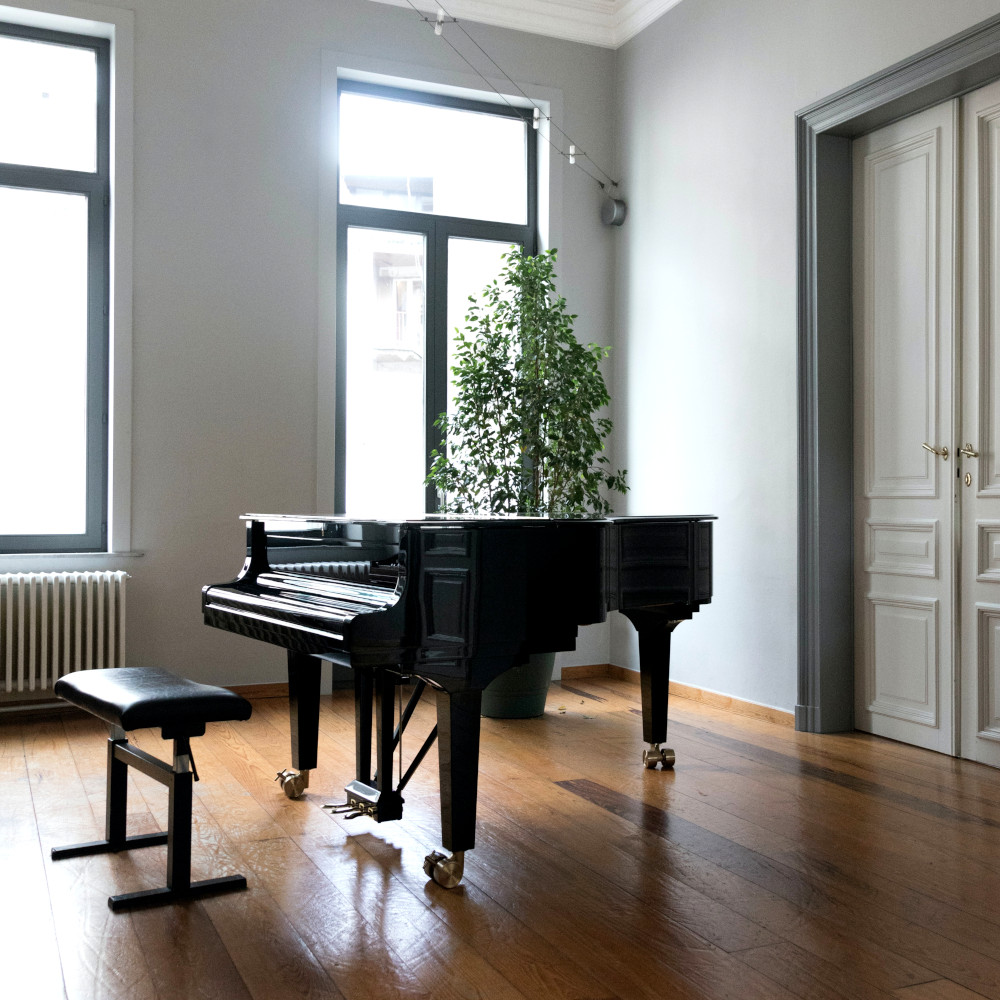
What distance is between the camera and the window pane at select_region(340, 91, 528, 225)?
223 inches

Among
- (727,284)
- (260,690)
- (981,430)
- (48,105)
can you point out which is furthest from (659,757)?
(48,105)

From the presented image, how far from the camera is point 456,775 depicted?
270cm

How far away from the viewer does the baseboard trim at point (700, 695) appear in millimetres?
4723

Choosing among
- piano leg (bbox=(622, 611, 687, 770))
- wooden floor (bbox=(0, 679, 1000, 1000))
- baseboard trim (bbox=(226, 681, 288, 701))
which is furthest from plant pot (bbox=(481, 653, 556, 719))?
baseboard trim (bbox=(226, 681, 288, 701))

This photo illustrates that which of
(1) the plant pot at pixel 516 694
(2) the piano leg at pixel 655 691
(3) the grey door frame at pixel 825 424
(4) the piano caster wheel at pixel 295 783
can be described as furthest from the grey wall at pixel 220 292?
(3) the grey door frame at pixel 825 424

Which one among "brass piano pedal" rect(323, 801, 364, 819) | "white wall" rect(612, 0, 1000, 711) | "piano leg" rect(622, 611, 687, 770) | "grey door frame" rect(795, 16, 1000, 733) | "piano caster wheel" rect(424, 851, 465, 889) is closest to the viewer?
"piano caster wheel" rect(424, 851, 465, 889)

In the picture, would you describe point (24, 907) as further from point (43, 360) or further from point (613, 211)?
point (613, 211)

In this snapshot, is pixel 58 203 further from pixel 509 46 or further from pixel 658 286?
pixel 658 286

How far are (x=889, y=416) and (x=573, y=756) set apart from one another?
1.92m

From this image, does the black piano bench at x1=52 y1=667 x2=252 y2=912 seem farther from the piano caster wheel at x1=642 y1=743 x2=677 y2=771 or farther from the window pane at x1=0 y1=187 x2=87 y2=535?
the window pane at x1=0 y1=187 x2=87 y2=535

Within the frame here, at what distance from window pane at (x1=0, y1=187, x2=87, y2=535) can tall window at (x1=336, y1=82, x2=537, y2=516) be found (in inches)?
51.5

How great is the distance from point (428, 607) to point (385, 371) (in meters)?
3.25

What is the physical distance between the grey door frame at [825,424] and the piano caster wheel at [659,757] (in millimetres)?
899

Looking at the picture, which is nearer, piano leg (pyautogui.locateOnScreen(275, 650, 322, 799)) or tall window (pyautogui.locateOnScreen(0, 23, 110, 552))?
piano leg (pyautogui.locateOnScreen(275, 650, 322, 799))
